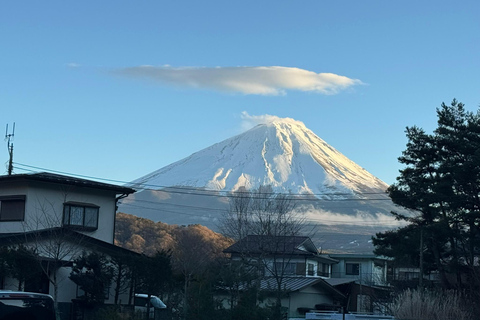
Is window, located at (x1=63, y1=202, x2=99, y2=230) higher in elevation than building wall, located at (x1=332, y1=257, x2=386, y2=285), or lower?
higher

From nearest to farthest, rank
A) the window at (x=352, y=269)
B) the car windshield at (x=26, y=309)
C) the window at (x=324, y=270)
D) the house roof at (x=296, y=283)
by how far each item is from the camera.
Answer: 1. the car windshield at (x=26, y=309)
2. the house roof at (x=296, y=283)
3. the window at (x=324, y=270)
4. the window at (x=352, y=269)

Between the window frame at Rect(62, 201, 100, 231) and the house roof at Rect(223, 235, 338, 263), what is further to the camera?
the house roof at Rect(223, 235, 338, 263)

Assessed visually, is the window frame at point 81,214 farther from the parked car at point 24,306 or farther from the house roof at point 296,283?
the parked car at point 24,306

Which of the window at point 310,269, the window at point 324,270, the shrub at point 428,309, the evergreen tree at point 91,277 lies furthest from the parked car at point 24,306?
the window at point 324,270

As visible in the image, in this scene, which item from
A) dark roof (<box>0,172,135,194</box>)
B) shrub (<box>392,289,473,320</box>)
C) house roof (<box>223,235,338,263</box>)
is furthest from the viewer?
house roof (<box>223,235,338,263</box>)

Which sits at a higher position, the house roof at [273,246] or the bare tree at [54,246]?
the house roof at [273,246]

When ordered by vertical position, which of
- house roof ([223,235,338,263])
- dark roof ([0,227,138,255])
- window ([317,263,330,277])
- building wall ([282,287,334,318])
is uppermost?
house roof ([223,235,338,263])

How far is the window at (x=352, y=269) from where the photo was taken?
58.8m

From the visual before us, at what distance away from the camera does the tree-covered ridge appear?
62656 mm

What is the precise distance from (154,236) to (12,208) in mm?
42526

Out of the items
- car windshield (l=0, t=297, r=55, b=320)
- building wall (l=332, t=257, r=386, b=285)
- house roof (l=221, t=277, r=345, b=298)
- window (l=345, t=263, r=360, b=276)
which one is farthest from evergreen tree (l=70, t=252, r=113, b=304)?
window (l=345, t=263, r=360, b=276)

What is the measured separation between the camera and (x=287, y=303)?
121 ft

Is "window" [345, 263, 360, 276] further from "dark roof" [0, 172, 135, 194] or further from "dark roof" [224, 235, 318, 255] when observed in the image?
"dark roof" [0, 172, 135, 194]

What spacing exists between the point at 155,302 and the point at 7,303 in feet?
54.8
